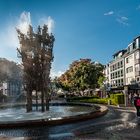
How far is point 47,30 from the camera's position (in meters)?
27.5

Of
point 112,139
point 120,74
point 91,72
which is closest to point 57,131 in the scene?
point 112,139

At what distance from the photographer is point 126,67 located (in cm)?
7881

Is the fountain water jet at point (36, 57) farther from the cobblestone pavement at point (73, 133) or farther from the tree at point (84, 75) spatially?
the tree at point (84, 75)

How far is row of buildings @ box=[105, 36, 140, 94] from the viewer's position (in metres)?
69.4

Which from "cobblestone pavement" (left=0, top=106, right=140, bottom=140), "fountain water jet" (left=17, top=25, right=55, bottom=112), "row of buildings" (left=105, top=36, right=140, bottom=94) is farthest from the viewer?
"row of buildings" (left=105, top=36, right=140, bottom=94)

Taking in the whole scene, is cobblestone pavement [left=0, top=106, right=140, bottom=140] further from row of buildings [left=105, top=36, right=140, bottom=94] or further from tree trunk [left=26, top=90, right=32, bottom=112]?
row of buildings [left=105, top=36, right=140, bottom=94]

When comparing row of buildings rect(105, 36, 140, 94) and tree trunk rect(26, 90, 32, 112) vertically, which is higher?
row of buildings rect(105, 36, 140, 94)

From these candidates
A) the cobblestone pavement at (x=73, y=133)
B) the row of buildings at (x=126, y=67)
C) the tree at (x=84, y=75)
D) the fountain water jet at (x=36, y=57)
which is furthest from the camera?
the tree at (x=84, y=75)

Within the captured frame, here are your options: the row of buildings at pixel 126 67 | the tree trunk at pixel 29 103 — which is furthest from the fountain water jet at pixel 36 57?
the row of buildings at pixel 126 67

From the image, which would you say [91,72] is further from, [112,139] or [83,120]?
[112,139]

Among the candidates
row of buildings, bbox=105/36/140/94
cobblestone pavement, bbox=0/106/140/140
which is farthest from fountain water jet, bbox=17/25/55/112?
row of buildings, bbox=105/36/140/94

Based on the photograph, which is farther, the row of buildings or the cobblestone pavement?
the row of buildings

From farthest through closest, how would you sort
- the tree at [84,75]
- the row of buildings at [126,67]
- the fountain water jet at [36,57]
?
1. the tree at [84,75]
2. the row of buildings at [126,67]
3. the fountain water jet at [36,57]

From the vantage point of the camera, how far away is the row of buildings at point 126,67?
69.4m
